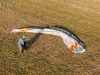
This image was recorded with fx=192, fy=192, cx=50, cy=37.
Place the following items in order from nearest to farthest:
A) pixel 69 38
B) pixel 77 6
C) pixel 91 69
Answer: pixel 91 69 < pixel 69 38 < pixel 77 6

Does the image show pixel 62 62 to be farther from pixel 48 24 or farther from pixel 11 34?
pixel 48 24

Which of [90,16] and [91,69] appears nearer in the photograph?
[91,69]

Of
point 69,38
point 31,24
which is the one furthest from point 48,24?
point 69,38

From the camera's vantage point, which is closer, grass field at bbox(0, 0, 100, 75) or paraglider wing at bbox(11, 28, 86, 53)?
grass field at bbox(0, 0, 100, 75)

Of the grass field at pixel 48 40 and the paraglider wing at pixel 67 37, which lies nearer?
the grass field at pixel 48 40
